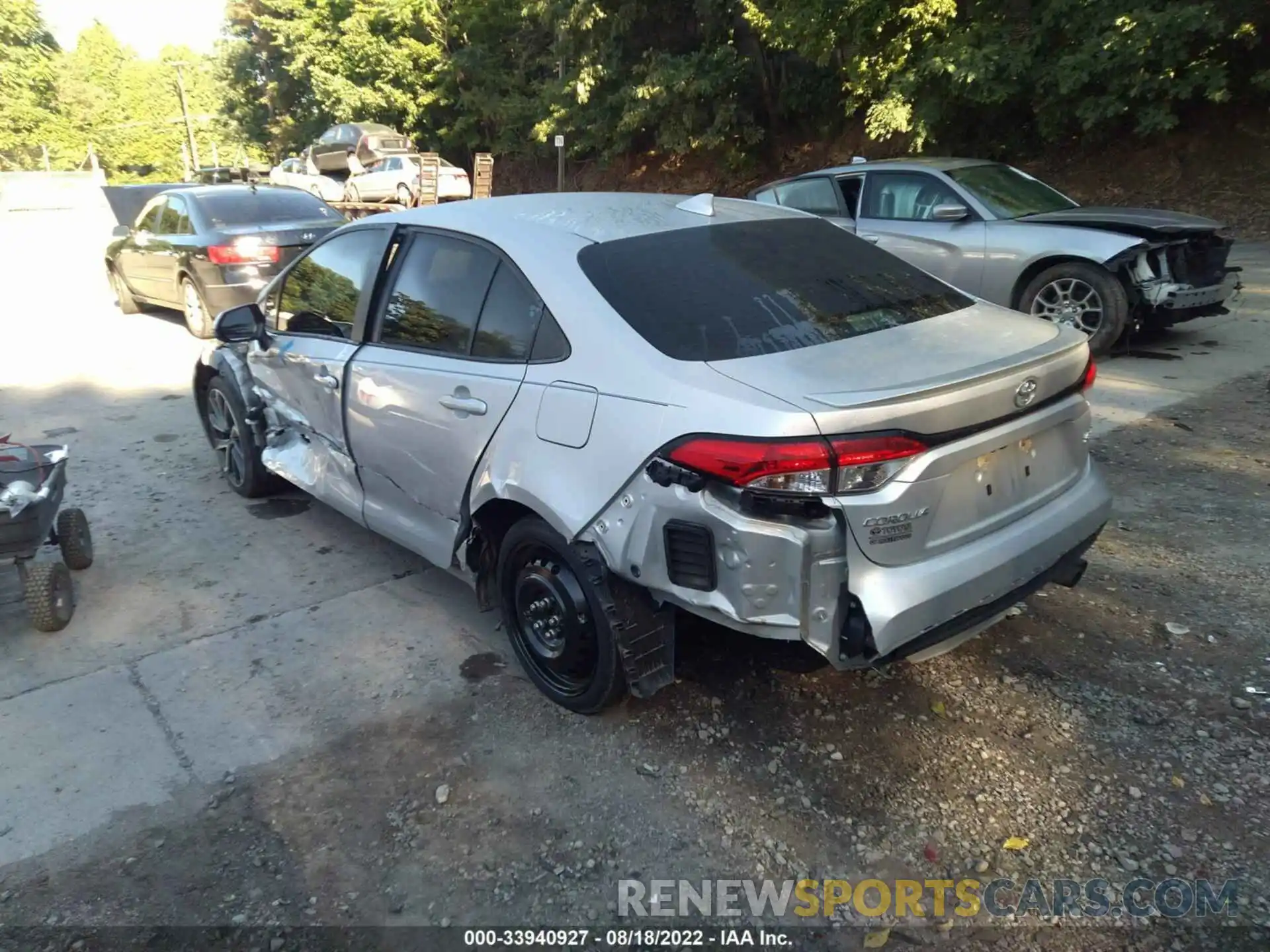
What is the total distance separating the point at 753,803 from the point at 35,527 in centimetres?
318

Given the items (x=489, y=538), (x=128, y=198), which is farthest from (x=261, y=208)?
(x=128, y=198)

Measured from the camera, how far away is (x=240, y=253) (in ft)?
30.8

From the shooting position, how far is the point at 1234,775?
109 inches

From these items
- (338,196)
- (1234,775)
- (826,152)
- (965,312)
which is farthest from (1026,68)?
(338,196)

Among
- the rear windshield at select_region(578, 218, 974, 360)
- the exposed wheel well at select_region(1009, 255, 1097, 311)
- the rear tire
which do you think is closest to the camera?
the rear windshield at select_region(578, 218, 974, 360)

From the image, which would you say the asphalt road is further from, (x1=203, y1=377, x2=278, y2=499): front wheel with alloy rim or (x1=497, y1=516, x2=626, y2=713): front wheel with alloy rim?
(x1=497, y1=516, x2=626, y2=713): front wheel with alloy rim

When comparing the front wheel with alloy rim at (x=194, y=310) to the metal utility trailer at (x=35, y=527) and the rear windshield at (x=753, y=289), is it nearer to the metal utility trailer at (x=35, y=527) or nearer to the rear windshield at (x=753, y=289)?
the metal utility trailer at (x=35, y=527)

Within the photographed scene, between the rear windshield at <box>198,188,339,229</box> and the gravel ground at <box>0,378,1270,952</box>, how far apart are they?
25.6ft

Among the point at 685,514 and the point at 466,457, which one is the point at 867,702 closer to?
the point at 685,514

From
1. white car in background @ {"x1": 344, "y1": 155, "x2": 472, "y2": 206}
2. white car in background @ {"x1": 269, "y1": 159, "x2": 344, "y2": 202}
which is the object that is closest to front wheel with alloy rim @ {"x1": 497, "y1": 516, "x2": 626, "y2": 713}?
white car in background @ {"x1": 344, "y1": 155, "x2": 472, "y2": 206}

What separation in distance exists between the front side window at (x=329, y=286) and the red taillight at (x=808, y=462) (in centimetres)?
220

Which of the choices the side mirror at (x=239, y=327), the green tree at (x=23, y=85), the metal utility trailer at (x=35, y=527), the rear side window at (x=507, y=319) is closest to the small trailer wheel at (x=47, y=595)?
the metal utility trailer at (x=35, y=527)

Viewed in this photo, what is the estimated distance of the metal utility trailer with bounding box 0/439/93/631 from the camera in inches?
149

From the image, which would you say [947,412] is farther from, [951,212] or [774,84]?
[774,84]
